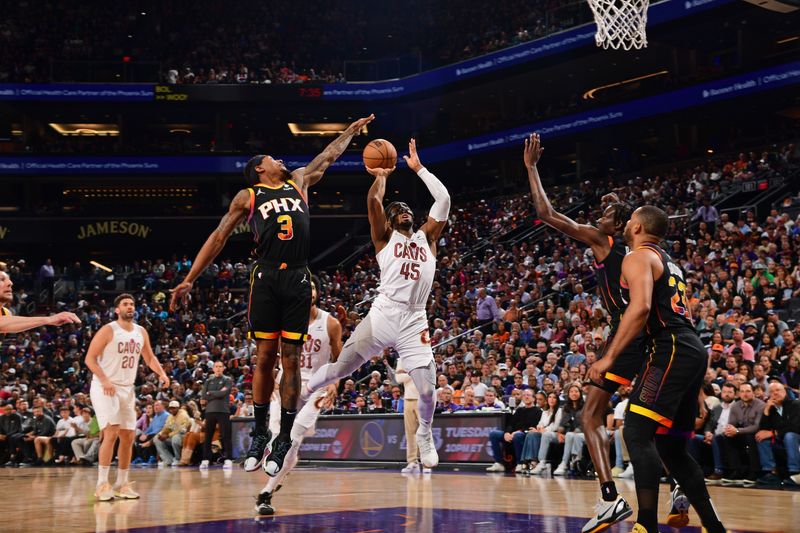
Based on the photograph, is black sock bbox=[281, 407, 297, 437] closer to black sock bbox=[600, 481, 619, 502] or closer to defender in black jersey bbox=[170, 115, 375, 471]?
defender in black jersey bbox=[170, 115, 375, 471]

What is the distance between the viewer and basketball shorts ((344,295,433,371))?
25.0 feet

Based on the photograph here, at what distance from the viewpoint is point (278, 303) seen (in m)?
7.28

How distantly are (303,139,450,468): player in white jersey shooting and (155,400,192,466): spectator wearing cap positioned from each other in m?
11.5

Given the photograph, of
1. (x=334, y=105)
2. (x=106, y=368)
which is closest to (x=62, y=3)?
(x=334, y=105)

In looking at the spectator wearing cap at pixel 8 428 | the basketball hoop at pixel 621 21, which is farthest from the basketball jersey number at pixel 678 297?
the spectator wearing cap at pixel 8 428

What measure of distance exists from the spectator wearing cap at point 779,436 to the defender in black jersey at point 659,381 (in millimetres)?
6293

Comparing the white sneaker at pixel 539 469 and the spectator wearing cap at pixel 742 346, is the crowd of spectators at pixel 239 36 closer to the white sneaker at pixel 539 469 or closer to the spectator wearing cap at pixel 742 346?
the spectator wearing cap at pixel 742 346

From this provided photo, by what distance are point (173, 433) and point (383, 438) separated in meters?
5.02

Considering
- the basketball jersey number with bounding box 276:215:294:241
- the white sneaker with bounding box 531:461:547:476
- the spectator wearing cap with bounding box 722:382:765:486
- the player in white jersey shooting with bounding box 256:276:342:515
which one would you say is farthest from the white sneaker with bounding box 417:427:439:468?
the white sneaker with bounding box 531:461:547:476

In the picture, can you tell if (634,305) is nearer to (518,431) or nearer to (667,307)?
(667,307)

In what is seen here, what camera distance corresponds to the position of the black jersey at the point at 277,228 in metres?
7.29

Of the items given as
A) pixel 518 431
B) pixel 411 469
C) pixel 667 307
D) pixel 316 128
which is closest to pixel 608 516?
pixel 667 307

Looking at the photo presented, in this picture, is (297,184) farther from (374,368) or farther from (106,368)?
(374,368)

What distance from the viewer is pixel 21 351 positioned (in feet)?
90.0
